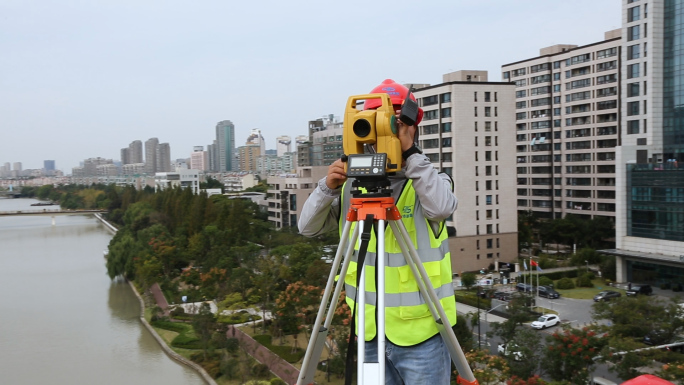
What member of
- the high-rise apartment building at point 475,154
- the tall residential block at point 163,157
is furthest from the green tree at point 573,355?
the tall residential block at point 163,157

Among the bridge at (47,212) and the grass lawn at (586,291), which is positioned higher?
the bridge at (47,212)

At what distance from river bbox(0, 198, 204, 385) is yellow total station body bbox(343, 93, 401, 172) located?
6.56 m

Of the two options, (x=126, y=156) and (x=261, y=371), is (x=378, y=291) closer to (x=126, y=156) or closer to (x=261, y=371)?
(x=261, y=371)

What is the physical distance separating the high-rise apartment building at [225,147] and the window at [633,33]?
57.9m

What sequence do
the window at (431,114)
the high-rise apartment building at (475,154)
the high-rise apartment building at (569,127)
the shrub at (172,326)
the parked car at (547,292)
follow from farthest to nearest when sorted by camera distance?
1. the high-rise apartment building at (569,127)
2. the window at (431,114)
3. the high-rise apartment building at (475,154)
4. the parked car at (547,292)
5. the shrub at (172,326)

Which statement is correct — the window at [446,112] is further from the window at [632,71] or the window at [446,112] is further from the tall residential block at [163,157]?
the tall residential block at [163,157]

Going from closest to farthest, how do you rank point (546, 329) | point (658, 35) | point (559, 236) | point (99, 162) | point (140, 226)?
point (546, 329) → point (658, 35) → point (559, 236) → point (140, 226) → point (99, 162)

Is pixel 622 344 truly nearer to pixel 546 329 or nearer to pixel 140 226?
pixel 546 329

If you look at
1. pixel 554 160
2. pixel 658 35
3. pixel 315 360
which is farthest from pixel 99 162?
pixel 315 360

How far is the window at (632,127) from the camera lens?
1101 centimetres

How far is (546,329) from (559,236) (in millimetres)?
7072

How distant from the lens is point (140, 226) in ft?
55.3

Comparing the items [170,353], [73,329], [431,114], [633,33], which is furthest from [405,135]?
[431,114]

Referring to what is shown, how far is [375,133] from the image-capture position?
0.94 m
